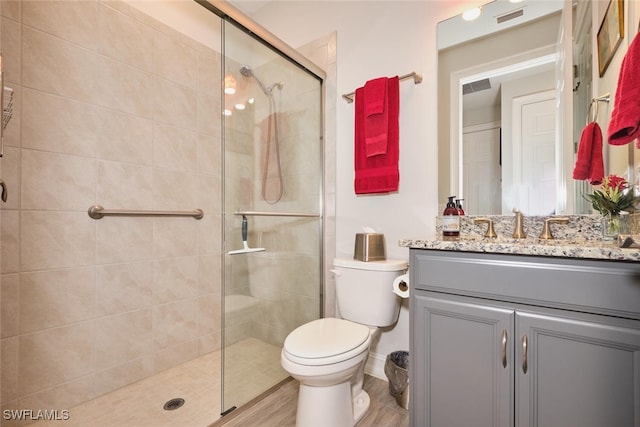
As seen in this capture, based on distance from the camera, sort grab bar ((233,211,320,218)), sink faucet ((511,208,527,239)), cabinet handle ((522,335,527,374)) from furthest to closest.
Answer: grab bar ((233,211,320,218)) < sink faucet ((511,208,527,239)) < cabinet handle ((522,335,527,374))

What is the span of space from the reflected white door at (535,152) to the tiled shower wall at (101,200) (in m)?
1.98

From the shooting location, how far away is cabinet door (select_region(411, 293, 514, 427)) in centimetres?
102

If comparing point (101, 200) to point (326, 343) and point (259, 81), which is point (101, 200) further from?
point (326, 343)

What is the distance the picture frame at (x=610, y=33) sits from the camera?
3.65 ft

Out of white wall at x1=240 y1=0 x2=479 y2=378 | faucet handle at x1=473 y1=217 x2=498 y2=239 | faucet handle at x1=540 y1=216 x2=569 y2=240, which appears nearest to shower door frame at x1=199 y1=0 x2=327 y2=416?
white wall at x1=240 y1=0 x2=479 y2=378

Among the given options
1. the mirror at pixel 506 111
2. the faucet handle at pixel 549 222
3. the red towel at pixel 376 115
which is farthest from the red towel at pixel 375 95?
the faucet handle at pixel 549 222

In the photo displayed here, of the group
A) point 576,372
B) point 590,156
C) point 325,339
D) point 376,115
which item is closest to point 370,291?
point 325,339

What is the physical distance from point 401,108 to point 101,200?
5.98 ft

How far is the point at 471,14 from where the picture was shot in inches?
62.7

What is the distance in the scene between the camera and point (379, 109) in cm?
178

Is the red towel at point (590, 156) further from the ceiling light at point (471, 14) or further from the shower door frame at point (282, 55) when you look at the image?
the shower door frame at point (282, 55)

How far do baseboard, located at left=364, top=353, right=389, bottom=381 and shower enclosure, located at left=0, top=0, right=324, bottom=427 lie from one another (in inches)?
18.6

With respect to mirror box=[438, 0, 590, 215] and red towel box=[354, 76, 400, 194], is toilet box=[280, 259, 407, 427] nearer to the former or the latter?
red towel box=[354, 76, 400, 194]

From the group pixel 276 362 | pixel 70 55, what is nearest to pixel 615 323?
pixel 276 362
